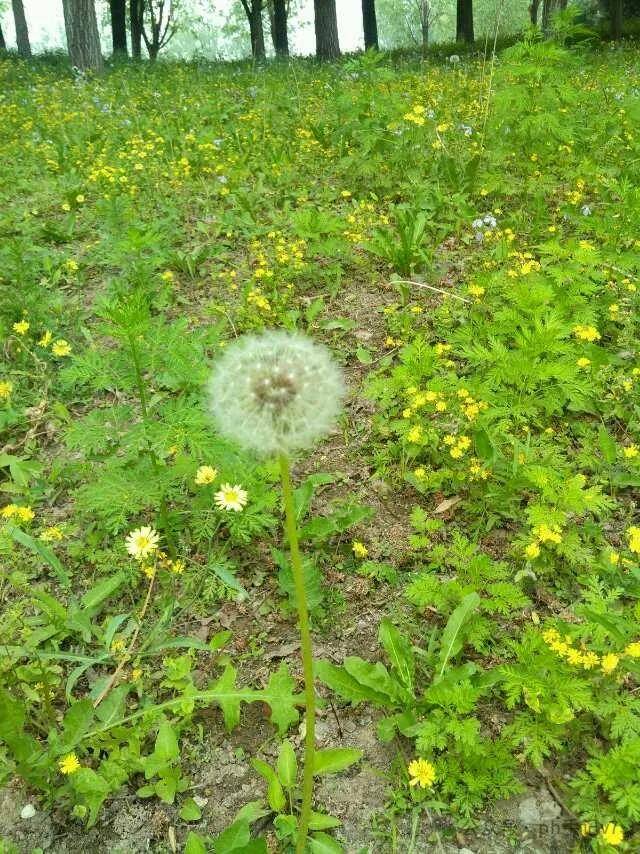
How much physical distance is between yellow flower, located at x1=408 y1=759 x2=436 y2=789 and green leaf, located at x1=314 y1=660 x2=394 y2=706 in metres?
0.27

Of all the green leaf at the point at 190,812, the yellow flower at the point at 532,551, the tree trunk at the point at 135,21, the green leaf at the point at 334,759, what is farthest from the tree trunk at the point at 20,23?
the green leaf at the point at 334,759

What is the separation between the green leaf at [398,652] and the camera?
7.91ft

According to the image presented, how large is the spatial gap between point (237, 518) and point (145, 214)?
3989 mm

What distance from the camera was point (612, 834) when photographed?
1910 millimetres

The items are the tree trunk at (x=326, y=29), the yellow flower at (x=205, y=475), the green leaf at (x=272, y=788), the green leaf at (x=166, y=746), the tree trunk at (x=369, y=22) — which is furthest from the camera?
the tree trunk at (x=369, y=22)

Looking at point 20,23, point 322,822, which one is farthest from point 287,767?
point 20,23

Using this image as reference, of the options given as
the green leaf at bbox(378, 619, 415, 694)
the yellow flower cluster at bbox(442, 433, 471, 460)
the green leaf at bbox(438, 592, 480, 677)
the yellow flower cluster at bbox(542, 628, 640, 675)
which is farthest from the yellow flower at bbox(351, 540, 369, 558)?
the yellow flower cluster at bbox(542, 628, 640, 675)

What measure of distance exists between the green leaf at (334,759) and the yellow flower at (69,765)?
0.82 m

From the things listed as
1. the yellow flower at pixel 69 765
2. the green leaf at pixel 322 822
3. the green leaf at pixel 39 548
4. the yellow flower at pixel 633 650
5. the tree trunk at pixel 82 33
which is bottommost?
the green leaf at pixel 322 822

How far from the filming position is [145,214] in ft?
19.1

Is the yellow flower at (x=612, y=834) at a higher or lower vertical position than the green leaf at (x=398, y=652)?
lower

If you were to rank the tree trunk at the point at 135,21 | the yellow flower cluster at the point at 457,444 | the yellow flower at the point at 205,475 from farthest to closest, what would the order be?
the tree trunk at the point at 135,21, the yellow flower cluster at the point at 457,444, the yellow flower at the point at 205,475

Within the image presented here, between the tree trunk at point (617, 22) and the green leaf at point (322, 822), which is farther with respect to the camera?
the tree trunk at point (617, 22)

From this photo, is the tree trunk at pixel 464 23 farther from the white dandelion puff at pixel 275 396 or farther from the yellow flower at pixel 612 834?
the yellow flower at pixel 612 834
